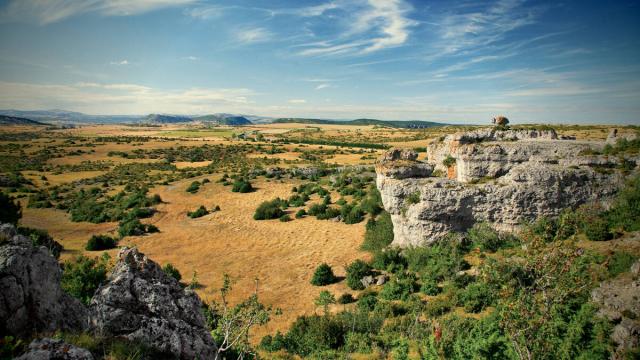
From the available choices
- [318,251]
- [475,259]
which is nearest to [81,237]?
[318,251]

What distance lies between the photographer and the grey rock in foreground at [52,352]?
4250mm

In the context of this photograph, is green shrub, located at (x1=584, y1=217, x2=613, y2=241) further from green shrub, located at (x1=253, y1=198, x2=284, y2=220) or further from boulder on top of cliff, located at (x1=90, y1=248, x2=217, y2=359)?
green shrub, located at (x1=253, y1=198, x2=284, y2=220)

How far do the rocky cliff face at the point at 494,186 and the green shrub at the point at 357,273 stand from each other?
8.56 feet

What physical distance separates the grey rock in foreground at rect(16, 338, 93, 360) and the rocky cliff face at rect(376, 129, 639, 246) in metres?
15.1

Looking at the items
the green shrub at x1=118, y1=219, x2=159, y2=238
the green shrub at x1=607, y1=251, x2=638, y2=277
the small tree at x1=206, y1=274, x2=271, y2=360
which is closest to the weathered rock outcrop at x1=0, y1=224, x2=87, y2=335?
the small tree at x1=206, y1=274, x2=271, y2=360

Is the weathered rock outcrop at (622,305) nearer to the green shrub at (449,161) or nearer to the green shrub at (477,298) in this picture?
the green shrub at (477,298)

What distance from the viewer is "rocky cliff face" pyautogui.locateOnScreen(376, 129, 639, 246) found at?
15.8 metres

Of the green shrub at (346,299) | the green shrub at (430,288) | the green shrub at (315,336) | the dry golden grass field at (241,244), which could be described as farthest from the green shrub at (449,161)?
the green shrub at (315,336)

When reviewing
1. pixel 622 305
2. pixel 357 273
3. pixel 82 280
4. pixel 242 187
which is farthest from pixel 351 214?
pixel 82 280

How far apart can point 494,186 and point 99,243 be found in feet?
84.9

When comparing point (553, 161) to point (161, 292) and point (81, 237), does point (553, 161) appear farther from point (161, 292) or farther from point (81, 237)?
point (81, 237)

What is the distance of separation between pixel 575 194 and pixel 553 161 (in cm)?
228

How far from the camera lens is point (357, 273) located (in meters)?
17.1

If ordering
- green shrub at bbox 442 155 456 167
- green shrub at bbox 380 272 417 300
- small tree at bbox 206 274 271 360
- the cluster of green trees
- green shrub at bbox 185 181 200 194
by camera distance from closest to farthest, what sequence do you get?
small tree at bbox 206 274 271 360 → the cluster of green trees → green shrub at bbox 380 272 417 300 → green shrub at bbox 442 155 456 167 → green shrub at bbox 185 181 200 194
